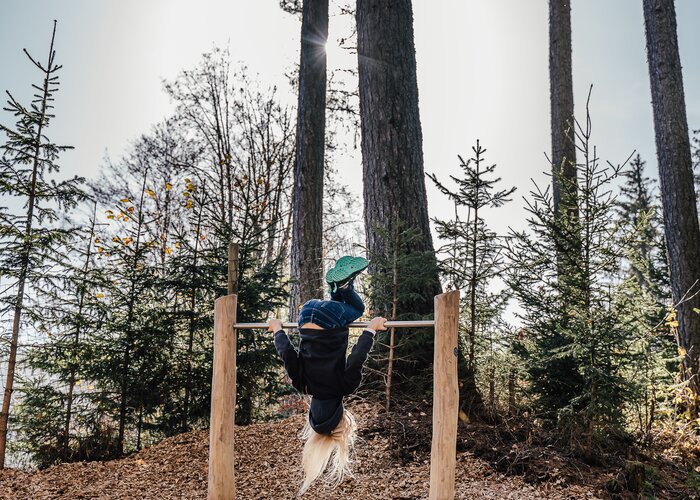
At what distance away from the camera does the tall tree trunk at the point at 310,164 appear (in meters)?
7.97

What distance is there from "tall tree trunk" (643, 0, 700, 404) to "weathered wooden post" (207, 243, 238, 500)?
6.01m

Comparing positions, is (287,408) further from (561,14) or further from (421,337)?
(561,14)

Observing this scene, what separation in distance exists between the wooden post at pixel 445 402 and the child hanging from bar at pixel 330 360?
0.44 meters

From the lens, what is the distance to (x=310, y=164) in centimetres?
857

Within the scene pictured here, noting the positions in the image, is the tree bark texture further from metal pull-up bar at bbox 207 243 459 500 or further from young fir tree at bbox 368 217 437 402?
metal pull-up bar at bbox 207 243 459 500

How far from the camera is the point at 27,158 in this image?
637 centimetres

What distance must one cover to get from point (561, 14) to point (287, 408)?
9169 mm

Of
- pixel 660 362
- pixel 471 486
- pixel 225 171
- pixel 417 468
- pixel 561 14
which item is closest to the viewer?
pixel 471 486

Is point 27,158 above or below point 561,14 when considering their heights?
below

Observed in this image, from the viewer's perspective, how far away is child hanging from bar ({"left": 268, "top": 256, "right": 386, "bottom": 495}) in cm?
346

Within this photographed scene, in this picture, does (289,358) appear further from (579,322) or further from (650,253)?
(650,253)

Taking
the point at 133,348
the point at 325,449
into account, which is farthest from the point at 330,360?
the point at 133,348

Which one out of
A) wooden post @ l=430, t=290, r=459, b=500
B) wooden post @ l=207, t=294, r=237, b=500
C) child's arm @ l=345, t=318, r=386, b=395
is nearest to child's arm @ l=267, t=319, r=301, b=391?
child's arm @ l=345, t=318, r=386, b=395

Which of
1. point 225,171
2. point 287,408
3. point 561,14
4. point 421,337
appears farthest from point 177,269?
point 561,14
